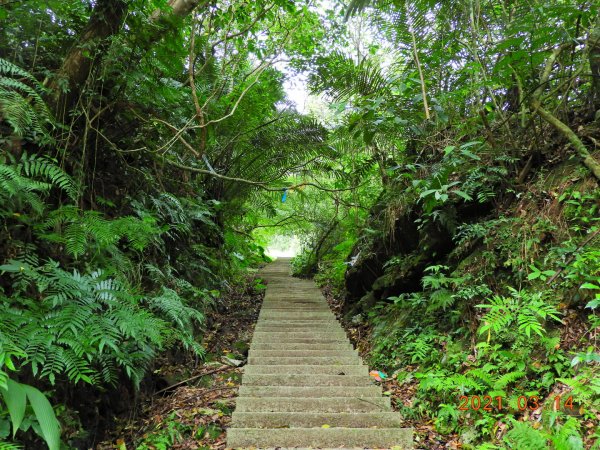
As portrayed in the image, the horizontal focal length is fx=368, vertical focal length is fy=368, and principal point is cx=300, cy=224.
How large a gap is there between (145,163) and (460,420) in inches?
154

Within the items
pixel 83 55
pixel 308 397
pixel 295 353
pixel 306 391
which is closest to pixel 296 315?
pixel 295 353

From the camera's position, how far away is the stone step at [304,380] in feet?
12.3

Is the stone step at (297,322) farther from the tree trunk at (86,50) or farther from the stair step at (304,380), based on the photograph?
the tree trunk at (86,50)

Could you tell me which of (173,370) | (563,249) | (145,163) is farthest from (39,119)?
(563,249)

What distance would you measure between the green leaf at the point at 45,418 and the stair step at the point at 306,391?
221 cm

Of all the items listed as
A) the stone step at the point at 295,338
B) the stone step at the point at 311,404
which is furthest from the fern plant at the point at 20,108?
the stone step at the point at 295,338

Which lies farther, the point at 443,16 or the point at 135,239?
the point at 443,16

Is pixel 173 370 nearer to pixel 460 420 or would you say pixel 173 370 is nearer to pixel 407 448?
pixel 407 448

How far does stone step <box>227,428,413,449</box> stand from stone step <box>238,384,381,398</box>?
65cm

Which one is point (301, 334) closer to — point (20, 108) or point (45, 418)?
point (45, 418)

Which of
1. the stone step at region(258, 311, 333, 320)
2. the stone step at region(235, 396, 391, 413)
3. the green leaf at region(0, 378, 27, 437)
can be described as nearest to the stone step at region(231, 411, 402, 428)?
the stone step at region(235, 396, 391, 413)

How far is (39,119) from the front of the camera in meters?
2.56

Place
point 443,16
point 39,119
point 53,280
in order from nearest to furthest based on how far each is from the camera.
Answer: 1. point 53,280
2. point 39,119
3. point 443,16

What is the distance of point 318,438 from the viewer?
9.32ft
